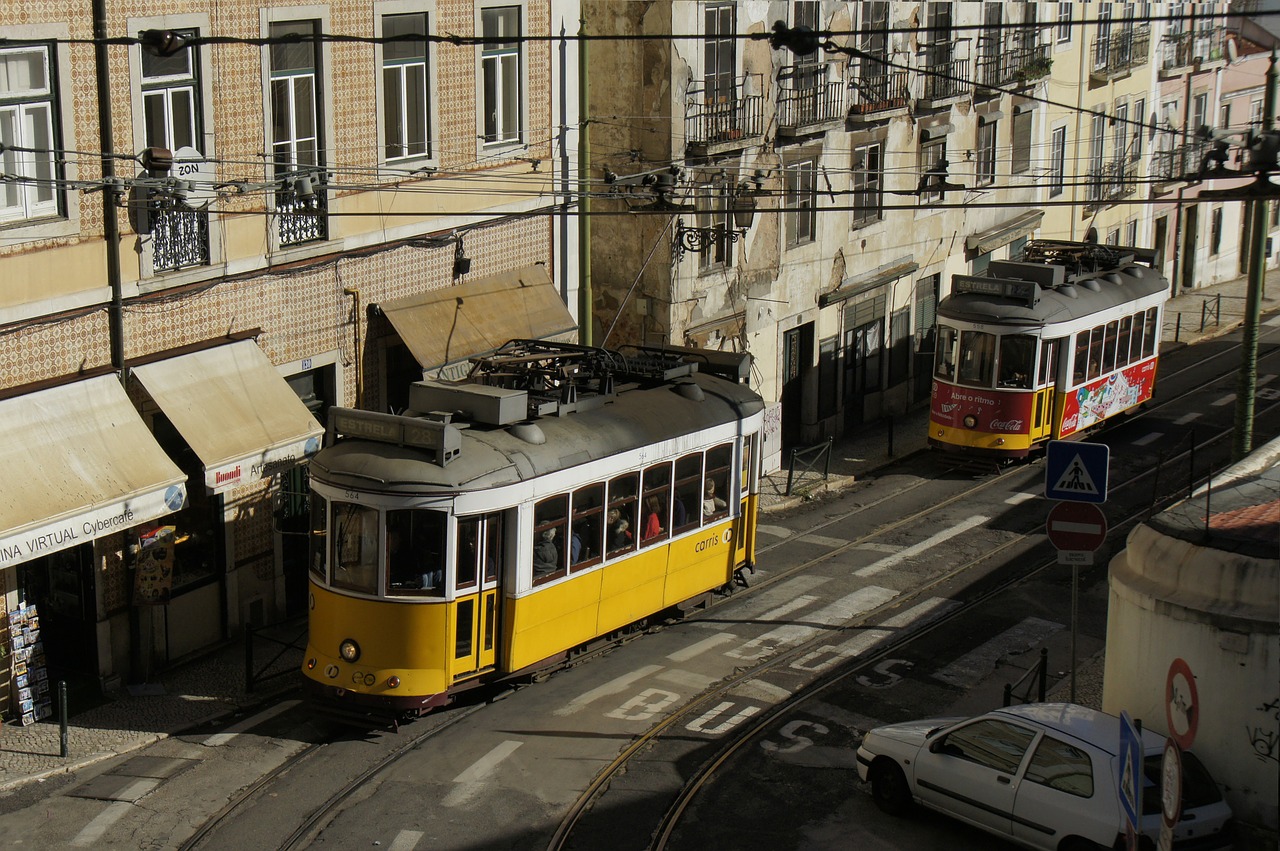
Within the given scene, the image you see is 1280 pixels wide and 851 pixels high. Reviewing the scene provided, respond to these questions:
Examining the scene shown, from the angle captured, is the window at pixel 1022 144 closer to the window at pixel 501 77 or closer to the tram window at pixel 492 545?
the window at pixel 501 77

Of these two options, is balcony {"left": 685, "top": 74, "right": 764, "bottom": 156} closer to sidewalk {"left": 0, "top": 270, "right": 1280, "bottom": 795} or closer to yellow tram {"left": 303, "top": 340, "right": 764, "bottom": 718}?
yellow tram {"left": 303, "top": 340, "right": 764, "bottom": 718}

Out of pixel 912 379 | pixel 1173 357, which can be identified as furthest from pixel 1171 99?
pixel 912 379

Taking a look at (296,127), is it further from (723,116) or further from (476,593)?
(723,116)

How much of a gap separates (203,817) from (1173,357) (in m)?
29.1

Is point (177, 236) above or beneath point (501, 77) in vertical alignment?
beneath

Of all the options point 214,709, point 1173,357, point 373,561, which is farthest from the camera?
point 1173,357

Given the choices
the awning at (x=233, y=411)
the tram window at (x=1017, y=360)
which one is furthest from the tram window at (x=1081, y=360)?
the awning at (x=233, y=411)

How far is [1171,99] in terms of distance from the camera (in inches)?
1834

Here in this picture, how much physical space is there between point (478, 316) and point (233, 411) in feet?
16.1

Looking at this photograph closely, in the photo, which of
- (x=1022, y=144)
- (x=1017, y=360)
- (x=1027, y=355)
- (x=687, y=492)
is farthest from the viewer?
(x=1022, y=144)

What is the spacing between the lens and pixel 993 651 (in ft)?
65.4

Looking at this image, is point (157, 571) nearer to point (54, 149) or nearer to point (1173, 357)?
point (54, 149)

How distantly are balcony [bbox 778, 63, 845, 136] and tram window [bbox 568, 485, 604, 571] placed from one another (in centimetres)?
1318

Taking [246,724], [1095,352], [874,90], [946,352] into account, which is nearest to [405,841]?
[246,724]
